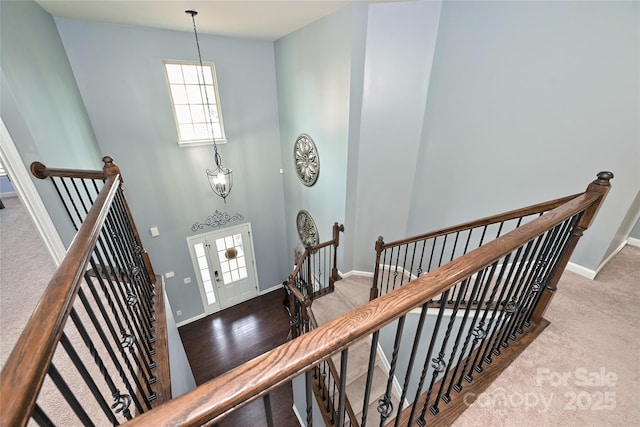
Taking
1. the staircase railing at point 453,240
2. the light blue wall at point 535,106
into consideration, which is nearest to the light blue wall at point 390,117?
the light blue wall at point 535,106

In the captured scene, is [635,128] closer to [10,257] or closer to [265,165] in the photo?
[265,165]

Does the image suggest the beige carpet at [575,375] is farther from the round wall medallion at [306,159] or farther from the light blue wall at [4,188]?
the light blue wall at [4,188]

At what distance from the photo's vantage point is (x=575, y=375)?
1.43 m

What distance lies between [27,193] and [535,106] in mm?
4329

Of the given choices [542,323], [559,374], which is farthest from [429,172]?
[559,374]

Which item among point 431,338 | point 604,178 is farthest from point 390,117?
point 431,338

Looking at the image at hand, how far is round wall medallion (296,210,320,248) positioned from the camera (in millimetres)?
4782

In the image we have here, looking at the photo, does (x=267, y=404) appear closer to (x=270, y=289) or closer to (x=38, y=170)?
(x=38, y=170)

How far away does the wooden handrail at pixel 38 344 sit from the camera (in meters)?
0.45

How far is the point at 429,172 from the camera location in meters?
3.53

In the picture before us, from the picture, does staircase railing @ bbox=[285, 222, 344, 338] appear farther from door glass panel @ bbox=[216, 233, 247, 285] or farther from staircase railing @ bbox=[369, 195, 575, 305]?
door glass panel @ bbox=[216, 233, 247, 285]

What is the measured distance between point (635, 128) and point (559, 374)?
1.83 metres

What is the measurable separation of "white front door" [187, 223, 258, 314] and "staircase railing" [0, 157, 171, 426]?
2.61 m

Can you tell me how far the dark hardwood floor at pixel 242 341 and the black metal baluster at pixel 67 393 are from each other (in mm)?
3547
